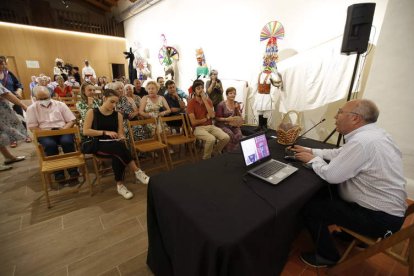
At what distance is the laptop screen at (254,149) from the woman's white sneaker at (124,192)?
1.66 metres

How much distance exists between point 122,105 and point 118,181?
54.8 inches

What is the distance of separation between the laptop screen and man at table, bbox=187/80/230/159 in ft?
4.75

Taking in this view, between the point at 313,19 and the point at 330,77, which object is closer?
the point at 330,77

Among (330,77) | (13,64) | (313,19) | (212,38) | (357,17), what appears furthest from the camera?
(13,64)

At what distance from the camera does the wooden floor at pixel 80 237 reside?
5.06ft

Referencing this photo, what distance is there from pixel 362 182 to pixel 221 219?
3.26 ft

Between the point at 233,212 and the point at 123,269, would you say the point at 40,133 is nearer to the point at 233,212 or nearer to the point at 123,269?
the point at 123,269

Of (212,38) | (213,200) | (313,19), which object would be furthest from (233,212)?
(212,38)

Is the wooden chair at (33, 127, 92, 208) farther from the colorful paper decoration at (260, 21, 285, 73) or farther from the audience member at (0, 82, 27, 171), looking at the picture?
the colorful paper decoration at (260, 21, 285, 73)

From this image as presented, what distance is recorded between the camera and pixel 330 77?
111 inches

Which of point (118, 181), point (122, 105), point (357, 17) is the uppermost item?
point (357, 17)

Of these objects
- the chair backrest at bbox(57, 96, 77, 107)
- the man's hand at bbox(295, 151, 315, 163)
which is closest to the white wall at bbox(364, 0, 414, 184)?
the man's hand at bbox(295, 151, 315, 163)

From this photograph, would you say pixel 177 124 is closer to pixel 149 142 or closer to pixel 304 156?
pixel 149 142

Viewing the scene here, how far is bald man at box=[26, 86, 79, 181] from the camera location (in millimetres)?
2585
